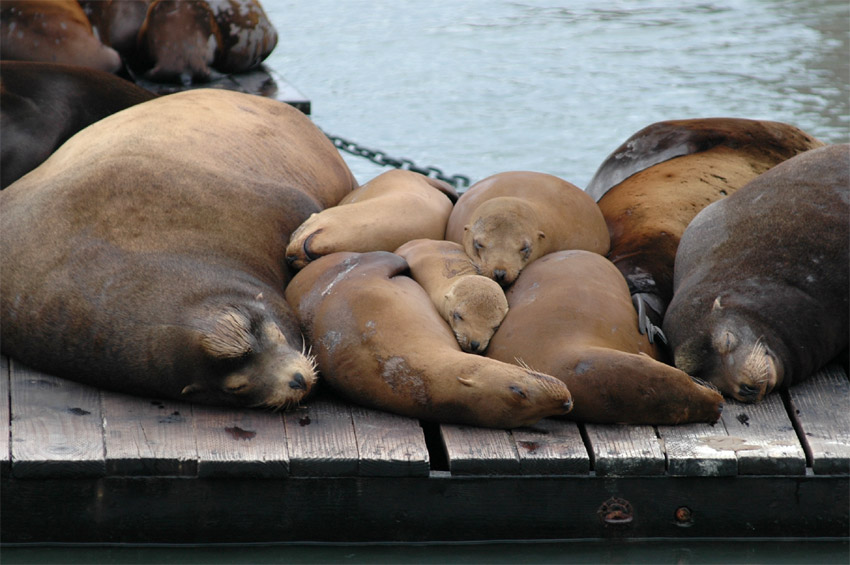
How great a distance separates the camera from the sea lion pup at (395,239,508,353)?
A: 351 centimetres

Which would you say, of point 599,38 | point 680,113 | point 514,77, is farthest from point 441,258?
point 599,38

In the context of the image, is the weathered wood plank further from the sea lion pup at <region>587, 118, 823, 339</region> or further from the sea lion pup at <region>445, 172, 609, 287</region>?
the sea lion pup at <region>587, 118, 823, 339</region>

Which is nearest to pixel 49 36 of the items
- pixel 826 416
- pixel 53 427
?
pixel 53 427

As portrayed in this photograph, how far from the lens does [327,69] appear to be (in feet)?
32.4

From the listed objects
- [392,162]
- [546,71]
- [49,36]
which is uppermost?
[49,36]

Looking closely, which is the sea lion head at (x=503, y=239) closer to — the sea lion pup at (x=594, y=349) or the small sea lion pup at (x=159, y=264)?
the sea lion pup at (x=594, y=349)

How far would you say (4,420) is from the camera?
329 centimetres

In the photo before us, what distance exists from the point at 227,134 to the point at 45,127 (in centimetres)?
91

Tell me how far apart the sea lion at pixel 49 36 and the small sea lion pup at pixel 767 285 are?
3641 mm

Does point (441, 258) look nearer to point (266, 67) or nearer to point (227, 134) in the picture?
point (227, 134)

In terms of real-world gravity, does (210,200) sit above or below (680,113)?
above

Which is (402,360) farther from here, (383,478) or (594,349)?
(594,349)

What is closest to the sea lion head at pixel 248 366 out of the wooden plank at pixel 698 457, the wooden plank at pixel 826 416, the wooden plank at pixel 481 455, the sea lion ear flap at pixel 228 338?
the sea lion ear flap at pixel 228 338

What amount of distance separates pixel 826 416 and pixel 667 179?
1.47 m
